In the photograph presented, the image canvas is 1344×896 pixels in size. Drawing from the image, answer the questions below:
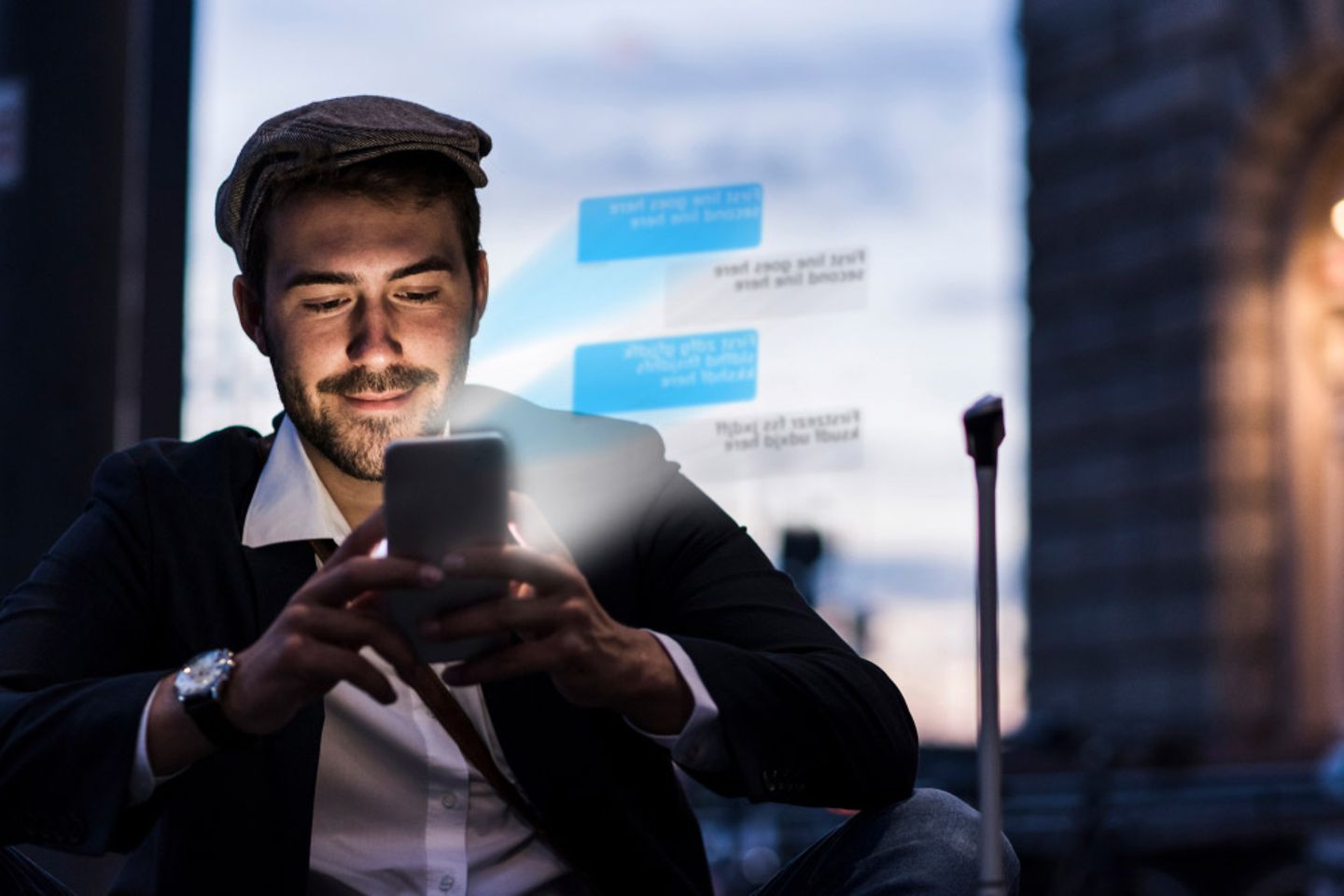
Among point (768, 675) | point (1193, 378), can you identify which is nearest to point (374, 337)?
point (768, 675)

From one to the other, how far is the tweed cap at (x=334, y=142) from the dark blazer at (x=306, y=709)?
0.31 meters

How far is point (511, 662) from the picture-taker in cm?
179

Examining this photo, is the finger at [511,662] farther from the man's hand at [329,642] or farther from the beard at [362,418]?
the beard at [362,418]

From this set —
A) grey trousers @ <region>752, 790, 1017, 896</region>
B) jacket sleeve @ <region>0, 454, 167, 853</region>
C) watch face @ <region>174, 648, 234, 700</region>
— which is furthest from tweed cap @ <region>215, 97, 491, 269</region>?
grey trousers @ <region>752, 790, 1017, 896</region>

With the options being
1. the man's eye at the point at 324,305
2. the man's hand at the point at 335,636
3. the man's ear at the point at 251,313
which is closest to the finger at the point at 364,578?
the man's hand at the point at 335,636

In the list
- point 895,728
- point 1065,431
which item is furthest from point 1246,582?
point 895,728

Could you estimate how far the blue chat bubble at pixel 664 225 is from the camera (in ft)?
11.5

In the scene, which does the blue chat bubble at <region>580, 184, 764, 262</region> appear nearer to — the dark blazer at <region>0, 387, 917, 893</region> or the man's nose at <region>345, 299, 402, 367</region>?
the dark blazer at <region>0, 387, 917, 893</region>

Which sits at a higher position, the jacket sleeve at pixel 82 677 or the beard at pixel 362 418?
the beard at pixel 362 418

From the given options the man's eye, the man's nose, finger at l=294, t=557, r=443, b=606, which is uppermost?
the man's eye

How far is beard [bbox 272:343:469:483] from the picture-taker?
7.66 feet

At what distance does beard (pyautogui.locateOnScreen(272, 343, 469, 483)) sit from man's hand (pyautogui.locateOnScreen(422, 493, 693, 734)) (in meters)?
0.38

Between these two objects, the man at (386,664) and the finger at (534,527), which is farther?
the man at (386,664)

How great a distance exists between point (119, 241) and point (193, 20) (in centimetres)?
50
